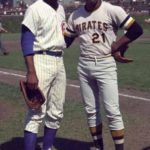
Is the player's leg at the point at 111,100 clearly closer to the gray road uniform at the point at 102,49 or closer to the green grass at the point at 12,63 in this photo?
the gray road uniform at the point at 102,49

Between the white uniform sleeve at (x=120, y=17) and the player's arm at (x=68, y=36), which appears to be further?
the player's arm at (x=68, y=36)

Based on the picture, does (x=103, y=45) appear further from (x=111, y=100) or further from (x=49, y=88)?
(x=49, y=88)

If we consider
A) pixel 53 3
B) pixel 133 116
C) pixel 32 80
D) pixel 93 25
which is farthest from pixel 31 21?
pixel 133 116

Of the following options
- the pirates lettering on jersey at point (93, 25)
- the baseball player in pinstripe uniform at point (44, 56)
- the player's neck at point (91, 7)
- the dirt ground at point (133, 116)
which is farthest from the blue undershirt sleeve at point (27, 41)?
the dirt ground at point (133, 116)

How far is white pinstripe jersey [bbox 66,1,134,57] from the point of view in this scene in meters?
7.04

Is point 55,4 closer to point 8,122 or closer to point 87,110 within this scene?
point 87,110

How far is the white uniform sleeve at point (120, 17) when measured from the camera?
7.01 metres

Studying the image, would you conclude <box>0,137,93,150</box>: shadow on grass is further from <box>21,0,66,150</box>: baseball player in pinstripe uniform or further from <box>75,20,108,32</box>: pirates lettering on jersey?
<box>75,20,108,32</box>: pirates lettering on jersey

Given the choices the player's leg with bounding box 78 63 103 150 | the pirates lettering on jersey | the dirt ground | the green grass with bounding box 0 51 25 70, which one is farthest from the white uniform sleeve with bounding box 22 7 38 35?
the green grass with bounding box 0 51 25 70

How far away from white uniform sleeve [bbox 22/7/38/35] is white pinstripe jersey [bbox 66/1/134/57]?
64 cm

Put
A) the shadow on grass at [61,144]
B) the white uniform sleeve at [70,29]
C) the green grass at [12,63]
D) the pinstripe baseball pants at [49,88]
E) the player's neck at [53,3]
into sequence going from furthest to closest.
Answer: the green grass at [12,63], the shadow on grass at [61,144], the white uniform sleeve at [70,29], the player's neck at [53,3], the pinstripe baseball pants at [49,88]

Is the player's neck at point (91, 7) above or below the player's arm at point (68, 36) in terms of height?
above

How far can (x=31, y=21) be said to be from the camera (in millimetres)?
6777

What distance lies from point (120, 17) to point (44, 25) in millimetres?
905
